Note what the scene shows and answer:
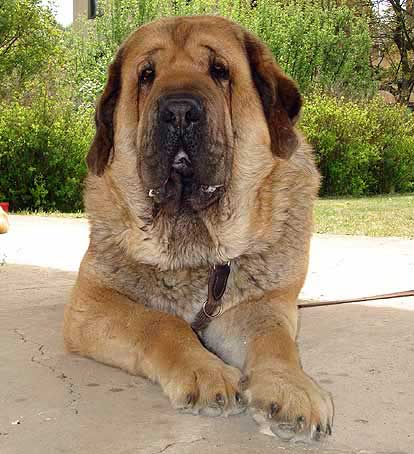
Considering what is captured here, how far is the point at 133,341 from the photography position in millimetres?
2469

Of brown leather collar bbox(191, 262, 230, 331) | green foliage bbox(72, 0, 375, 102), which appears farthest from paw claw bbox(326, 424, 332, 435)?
green foliage bbox(72, 0, 375, 102)

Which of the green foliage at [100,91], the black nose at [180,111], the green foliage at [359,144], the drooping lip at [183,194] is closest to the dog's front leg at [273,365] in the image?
the drooping lip at [183,194]

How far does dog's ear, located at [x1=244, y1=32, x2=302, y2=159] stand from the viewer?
Result: 2.83 m

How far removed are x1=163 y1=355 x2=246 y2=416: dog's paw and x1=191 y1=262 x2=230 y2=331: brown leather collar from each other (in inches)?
21.3

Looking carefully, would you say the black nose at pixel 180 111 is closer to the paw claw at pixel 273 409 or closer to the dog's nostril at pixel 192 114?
the dog's nostril at pixel 192 114

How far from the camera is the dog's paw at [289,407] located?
1.97 meters

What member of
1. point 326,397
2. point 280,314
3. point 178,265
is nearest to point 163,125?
point 178,265

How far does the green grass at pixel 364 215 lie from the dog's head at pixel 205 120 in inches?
193

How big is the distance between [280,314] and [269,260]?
25 centimetres

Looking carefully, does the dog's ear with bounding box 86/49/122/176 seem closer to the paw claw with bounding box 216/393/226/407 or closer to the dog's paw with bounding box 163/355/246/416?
the dog's paw with bounding box 163/355/246/416

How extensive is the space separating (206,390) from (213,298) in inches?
25.5

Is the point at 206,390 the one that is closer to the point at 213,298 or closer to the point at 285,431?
the point at 285,431

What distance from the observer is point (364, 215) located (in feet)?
31.5

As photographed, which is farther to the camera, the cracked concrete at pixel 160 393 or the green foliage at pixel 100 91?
the green foliage at pixel 100 91
